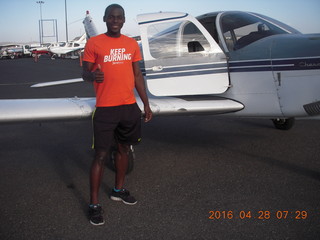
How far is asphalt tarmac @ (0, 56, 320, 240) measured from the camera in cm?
276

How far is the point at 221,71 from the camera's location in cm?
439

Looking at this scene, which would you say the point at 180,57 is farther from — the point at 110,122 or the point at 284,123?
the point at 284,123

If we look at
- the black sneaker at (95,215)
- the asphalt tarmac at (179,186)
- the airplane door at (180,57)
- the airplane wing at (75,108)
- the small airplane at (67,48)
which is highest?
the airplane door at (180,57)

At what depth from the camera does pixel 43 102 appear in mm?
3752

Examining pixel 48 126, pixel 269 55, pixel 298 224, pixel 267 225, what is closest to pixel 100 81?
pixel 267 225

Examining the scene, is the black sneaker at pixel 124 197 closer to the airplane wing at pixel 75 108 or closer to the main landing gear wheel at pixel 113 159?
the main landing gear wheel at pixel 113 159

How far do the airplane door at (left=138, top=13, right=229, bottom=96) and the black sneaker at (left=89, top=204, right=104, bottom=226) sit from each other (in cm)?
205

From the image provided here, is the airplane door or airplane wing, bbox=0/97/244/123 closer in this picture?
airplane wing, bbox=0/97/244/123

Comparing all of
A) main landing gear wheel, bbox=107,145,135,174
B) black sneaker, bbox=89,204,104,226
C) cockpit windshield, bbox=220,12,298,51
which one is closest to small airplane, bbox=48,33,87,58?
cockpit windshield, bbox=220,12,298,51

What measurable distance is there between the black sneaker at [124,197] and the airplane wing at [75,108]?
2.88 feet

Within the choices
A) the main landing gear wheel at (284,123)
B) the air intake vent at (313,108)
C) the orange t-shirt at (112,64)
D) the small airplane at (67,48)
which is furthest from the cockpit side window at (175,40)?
the small airplane at (67,48)

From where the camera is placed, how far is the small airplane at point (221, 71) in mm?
3736

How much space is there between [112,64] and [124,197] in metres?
1.25

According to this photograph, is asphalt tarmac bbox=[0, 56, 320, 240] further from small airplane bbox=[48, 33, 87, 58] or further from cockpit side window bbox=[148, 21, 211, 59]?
small airplane bbox=[48, 33, 87, 58]
